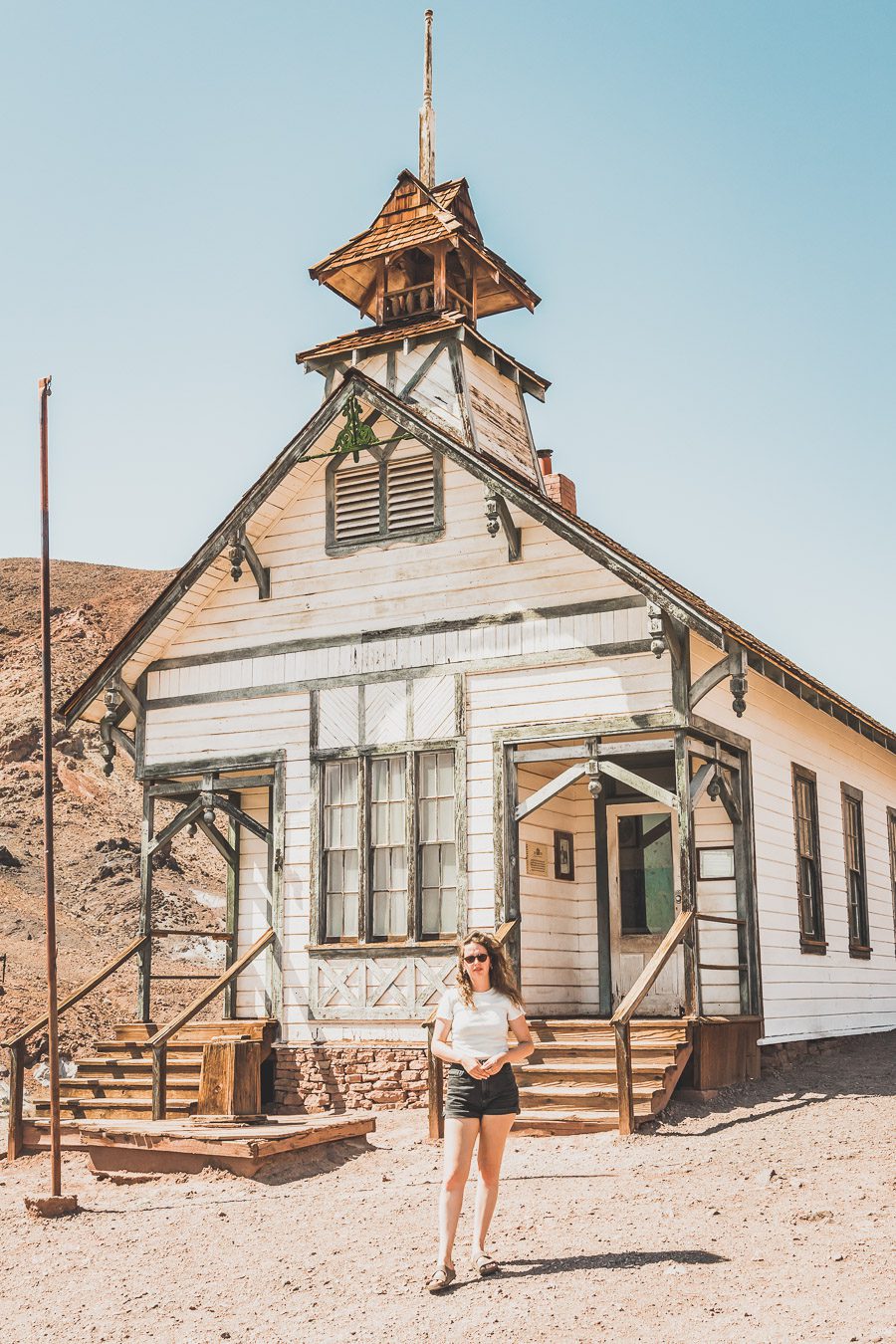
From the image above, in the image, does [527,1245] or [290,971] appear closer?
[527,1245]

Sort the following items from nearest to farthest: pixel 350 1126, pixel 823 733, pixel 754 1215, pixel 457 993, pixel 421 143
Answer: pixel 457 993, pixel 754 1215, pixel 350 1126, pixel 823 733, pixel 421 143

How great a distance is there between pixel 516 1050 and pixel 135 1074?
29.5 feet

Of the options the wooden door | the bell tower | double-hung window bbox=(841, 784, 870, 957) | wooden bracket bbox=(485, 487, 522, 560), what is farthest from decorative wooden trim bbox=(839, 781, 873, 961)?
wooden bracket bbox=(485, 487, 522, 560)

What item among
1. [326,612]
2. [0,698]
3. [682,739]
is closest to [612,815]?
[682,739]

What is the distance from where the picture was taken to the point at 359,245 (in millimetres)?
20250

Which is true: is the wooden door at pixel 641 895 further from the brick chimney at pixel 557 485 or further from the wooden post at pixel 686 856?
the brick chimney at pixel 557 485

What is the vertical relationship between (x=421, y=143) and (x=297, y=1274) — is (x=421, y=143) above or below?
above

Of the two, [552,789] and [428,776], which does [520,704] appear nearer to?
[552,789]

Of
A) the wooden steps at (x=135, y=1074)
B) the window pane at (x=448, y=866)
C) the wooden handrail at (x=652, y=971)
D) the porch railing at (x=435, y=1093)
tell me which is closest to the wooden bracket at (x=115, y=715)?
the wooden steps at (x=135, y=1074)

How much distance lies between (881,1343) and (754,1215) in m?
2.66

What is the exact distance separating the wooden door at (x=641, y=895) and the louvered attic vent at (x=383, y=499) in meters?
4.04

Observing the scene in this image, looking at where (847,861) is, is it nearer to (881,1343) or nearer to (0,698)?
(881,1343)

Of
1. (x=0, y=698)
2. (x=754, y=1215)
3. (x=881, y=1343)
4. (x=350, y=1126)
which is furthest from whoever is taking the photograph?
(x=0, y=698)

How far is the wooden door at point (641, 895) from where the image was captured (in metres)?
16.5
